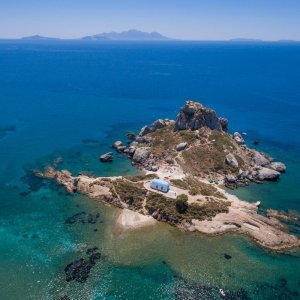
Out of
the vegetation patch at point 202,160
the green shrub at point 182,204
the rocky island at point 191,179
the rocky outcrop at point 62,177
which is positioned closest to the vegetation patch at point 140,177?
the rocky island at point 191,179

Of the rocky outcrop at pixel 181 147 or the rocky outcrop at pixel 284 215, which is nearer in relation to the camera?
the rocky outcrop at pixel 284 215

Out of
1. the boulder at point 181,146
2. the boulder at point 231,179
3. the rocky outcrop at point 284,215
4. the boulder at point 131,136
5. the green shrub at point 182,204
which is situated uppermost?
the boulder at point 181,146

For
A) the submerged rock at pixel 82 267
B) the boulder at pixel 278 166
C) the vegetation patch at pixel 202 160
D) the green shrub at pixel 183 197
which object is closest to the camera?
the submerged rock at pixel 82 267

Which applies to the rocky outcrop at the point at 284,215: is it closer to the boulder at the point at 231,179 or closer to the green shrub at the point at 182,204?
the boulder at the point at 231,179

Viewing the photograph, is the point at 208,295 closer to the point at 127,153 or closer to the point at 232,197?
the point at 232,197

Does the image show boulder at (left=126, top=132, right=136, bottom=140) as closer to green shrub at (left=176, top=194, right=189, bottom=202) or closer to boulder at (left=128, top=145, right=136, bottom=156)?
boulder at (left=128, top=145, right=136, bottom=156)

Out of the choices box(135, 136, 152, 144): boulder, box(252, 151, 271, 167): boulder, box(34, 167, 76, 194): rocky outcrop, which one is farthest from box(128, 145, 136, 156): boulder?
box(252, 151, 271, 167): boulder

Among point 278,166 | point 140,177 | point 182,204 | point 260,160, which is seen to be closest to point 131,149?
point 140,177

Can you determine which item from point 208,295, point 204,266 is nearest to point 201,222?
point 204,266
